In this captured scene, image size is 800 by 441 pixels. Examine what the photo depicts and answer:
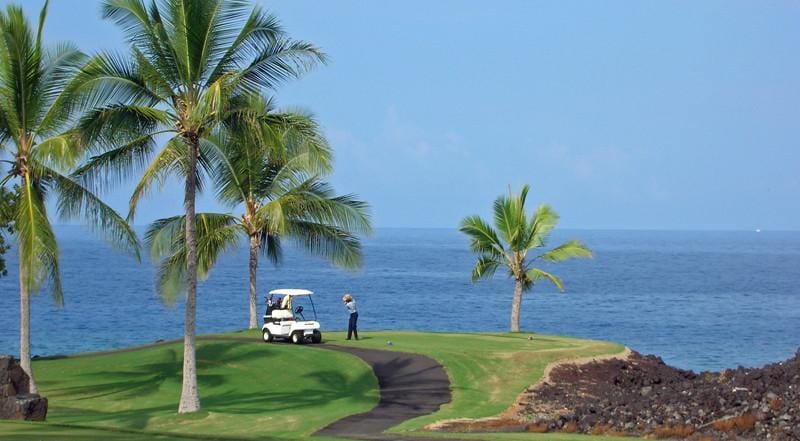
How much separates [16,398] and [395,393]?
1102 centimetres

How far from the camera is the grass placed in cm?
2436

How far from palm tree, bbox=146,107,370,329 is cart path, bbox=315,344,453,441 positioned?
405 cm

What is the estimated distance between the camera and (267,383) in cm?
2989

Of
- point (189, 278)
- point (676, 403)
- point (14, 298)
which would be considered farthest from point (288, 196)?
point (14, 298)

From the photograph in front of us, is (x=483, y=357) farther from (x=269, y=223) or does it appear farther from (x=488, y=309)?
(x=488, y=309)

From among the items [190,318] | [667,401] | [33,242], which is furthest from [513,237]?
[33,242]

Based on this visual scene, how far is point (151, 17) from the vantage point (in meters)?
24.8

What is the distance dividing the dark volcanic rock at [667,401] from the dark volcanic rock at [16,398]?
11.5m

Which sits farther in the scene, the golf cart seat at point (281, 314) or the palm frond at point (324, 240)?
the palm frond at point (324, 240)

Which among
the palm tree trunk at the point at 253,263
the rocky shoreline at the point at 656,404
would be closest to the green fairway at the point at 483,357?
the rocky shoreline at the point at 656,404

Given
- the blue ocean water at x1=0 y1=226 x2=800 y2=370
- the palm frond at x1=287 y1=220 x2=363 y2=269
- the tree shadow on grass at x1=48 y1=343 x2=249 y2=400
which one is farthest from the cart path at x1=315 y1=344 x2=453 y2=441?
the blue ocean water at x1=0 y1=226 x2=800 y2=370

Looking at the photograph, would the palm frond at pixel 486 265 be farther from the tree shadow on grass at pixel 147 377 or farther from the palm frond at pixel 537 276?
the tree shadow on grass at pixel 147 377

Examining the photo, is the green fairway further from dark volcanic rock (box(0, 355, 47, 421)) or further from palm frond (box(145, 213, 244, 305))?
dark volcanic rock (box(0, 355, 47, 421))

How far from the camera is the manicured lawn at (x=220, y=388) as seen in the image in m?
24.3
